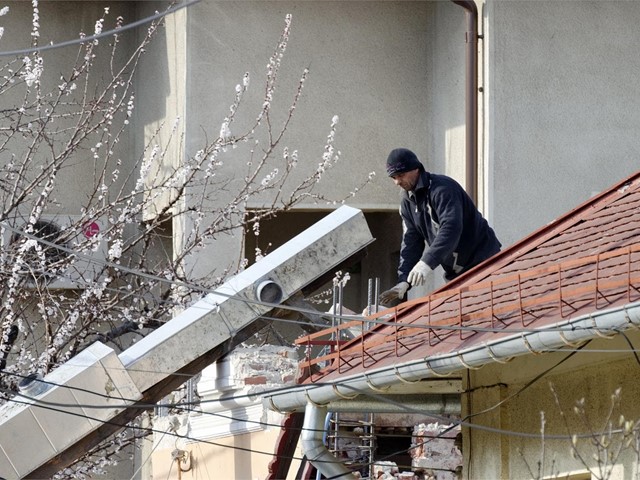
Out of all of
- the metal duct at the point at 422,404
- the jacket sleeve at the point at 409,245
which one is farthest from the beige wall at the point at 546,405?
the jacket sleeve at the point at 409,245

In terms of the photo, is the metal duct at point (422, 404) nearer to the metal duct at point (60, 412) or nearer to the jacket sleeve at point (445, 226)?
the jacket sleeve at point (445, 226)

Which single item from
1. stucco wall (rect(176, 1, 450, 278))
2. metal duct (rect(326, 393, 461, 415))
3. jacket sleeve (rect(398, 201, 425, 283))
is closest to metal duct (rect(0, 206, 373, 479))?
jacket sleeve (rect(398, 201, 425, 283))

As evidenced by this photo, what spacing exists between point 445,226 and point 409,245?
30.0 inches

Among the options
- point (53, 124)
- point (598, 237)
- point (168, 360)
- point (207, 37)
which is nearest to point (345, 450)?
point (168, 360)

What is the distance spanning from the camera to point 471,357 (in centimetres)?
672

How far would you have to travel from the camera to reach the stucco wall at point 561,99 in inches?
611

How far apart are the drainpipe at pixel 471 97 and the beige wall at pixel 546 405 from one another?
23.3 ft

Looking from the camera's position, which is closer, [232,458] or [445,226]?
[445,226]

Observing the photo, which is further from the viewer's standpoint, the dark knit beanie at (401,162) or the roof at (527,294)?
the dark knit beanie at (401,162)

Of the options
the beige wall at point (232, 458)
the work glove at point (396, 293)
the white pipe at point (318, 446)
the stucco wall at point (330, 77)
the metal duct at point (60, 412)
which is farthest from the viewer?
the stucco wall at point (330, 77)

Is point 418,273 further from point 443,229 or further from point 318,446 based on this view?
point 318,446

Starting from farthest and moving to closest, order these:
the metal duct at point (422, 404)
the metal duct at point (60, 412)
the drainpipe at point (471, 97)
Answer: the drainpipe at point (471, 97)
the metal duct at point (60, 412)
the metal duct at point (422, 404)

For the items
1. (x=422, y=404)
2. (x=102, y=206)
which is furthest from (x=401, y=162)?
(x=102, y=206)

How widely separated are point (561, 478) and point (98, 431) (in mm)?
4030
